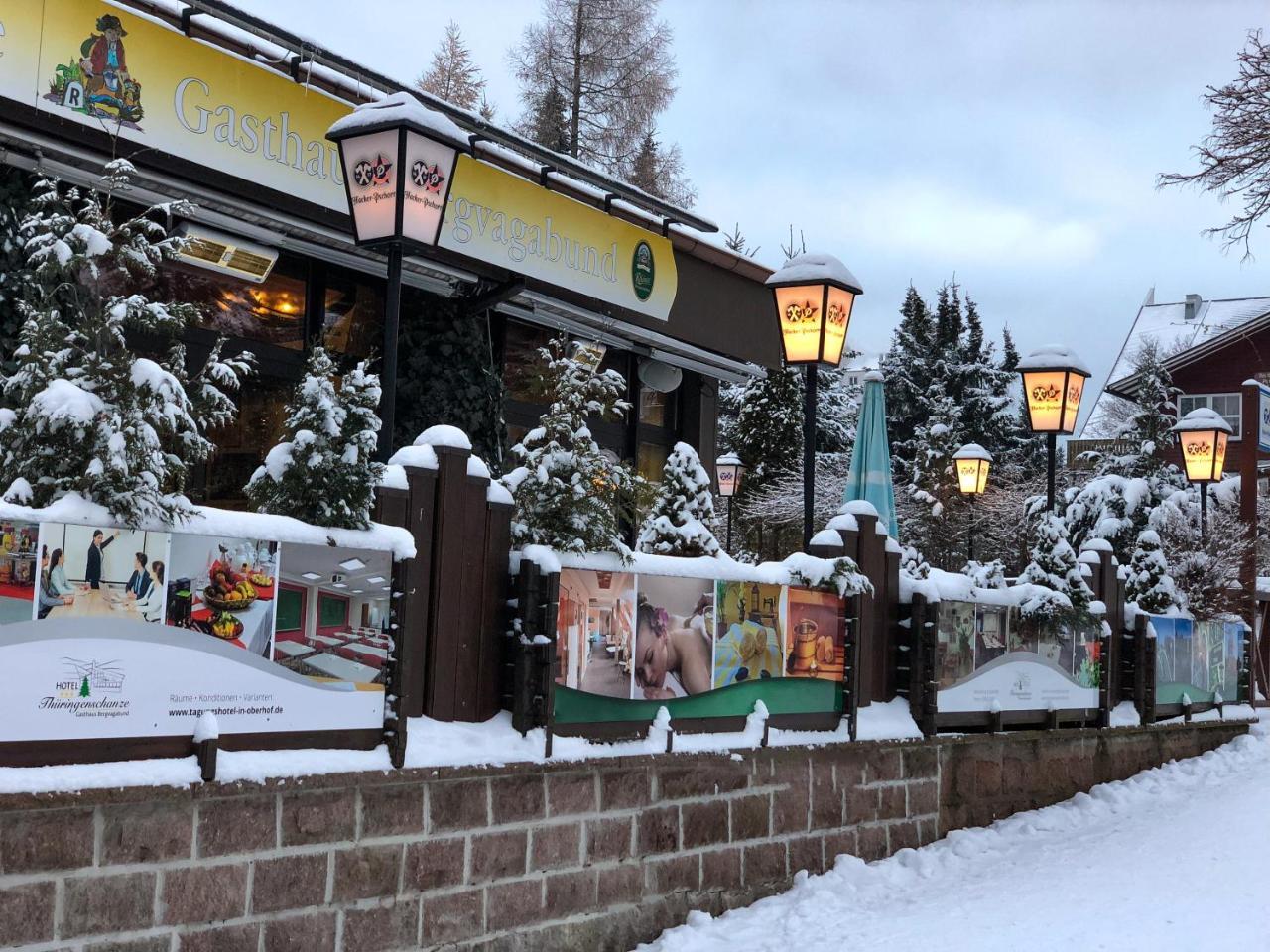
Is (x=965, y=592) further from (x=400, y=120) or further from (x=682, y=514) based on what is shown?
(x=400, y=120)

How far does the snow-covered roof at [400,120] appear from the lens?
632 cm

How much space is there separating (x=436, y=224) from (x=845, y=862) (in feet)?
16.7

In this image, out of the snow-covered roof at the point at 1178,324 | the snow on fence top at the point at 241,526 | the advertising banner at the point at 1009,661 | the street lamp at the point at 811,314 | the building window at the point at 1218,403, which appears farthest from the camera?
the snow-covered roof at the point at 1178,324

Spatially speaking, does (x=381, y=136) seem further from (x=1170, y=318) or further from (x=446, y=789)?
(x=1170, y=318)

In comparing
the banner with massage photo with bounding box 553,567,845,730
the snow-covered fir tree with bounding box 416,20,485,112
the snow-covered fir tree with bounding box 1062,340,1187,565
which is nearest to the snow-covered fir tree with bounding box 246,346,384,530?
the banner with massage photo with bounding box 553,567,845,730

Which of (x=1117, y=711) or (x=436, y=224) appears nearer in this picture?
(x=436, y=224)

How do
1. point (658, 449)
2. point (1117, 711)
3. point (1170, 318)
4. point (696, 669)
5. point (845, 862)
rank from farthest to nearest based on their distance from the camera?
point (1170, 318), point (658, 449), point (1117, 711), point (845, 862), point (696, 669)

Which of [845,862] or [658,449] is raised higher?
[658,449]

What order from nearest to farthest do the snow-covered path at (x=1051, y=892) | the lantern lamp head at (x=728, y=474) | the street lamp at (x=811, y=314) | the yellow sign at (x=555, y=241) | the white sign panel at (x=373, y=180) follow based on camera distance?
the white sign panel at (x=373, y=180), the snow-covered path at (x=1051, y=892), the street lamp at (x=811, y=314), the yellow sign at (x=555, y=241), the lantern lamp head at (x=728, y=474)

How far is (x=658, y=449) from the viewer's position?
1473 cm

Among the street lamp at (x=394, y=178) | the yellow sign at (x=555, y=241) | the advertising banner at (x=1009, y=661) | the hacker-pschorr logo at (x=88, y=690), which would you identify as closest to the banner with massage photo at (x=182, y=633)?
the hacker-pschorr logo at (x=88, y=690)

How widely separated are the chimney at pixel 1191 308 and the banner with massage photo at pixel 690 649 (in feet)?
126

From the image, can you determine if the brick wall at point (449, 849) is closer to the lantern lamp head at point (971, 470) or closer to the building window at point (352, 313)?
the building window at point (352, 313)

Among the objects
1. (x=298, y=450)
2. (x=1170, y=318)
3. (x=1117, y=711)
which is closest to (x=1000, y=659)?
(x=1117, y=711)
